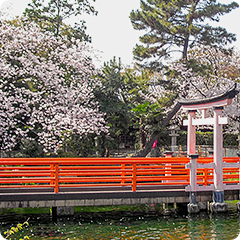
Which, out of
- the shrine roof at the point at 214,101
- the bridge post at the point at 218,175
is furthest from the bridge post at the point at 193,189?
the shrine roof at the point at 214,101

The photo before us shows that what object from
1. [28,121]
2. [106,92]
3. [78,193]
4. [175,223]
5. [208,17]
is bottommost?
[175,223]

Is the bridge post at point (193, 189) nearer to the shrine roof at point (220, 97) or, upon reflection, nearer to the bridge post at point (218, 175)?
the bridge post at point (218, 175)

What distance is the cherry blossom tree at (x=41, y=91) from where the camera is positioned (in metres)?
19.5

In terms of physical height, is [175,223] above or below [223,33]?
below

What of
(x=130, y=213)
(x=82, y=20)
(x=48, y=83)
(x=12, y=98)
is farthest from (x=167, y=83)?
(x=130, y=213)

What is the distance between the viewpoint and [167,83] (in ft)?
86.6

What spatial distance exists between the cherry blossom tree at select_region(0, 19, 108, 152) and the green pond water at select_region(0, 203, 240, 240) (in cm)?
698

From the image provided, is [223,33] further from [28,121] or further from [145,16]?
[28,121]

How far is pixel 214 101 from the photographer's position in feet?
42.4

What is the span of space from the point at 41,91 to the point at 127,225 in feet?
38.1

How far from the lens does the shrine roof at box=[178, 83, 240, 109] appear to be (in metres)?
12.3

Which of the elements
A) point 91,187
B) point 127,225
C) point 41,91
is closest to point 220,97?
point 127,225

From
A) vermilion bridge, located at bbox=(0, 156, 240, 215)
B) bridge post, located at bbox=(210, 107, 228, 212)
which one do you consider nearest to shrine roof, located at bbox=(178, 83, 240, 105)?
bridge post, located at bbox=(210, 107, 228, 212)

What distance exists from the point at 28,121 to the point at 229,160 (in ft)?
37.2
